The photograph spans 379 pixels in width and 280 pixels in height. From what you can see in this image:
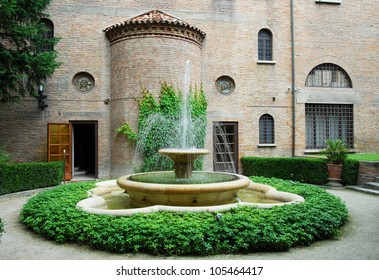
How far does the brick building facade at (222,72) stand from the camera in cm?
1226

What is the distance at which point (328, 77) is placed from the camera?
15391 millimetres

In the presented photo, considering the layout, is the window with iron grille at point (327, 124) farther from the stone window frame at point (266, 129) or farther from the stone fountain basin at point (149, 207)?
the stone fountain basin at point (149, 207)

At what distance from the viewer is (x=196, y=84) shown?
1303 cm

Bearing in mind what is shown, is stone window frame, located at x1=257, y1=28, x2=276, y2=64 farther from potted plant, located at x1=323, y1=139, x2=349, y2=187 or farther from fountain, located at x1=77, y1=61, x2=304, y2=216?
fountain, located at x1=77, y1=61, x2=304, y2=216

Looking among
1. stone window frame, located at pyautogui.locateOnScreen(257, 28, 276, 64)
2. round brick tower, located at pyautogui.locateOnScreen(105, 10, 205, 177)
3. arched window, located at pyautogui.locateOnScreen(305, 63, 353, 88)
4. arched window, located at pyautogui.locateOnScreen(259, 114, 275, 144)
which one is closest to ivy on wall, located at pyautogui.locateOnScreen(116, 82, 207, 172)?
round brick tower, located at pyautogui.locateOnScreen(105, 10, 205, 177)

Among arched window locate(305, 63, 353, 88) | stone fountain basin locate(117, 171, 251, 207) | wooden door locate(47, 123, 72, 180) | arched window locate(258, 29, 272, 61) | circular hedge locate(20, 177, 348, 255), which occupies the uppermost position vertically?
arched window locate(258, 29, 272, 61)

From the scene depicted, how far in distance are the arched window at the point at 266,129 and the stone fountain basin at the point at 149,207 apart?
6.46 metres

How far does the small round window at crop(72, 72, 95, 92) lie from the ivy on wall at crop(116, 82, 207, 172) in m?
2.74

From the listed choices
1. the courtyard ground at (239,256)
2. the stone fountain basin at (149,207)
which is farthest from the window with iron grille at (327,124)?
the courtyard ground at (239,256)

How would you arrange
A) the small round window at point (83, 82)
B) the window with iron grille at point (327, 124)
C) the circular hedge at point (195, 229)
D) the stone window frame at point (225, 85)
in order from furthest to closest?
the window with iron grille at point (327, 124) < the stone window frame at point (225, 85) < the small round window at point (83, 82) < the circular hedge at point (195, 229)

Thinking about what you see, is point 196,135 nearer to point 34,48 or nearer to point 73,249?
point 34,48

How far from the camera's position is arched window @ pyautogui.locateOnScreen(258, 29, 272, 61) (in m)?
14.8

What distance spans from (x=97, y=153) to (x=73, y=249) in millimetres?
8908

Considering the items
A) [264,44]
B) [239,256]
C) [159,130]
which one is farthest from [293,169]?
[239,256]
